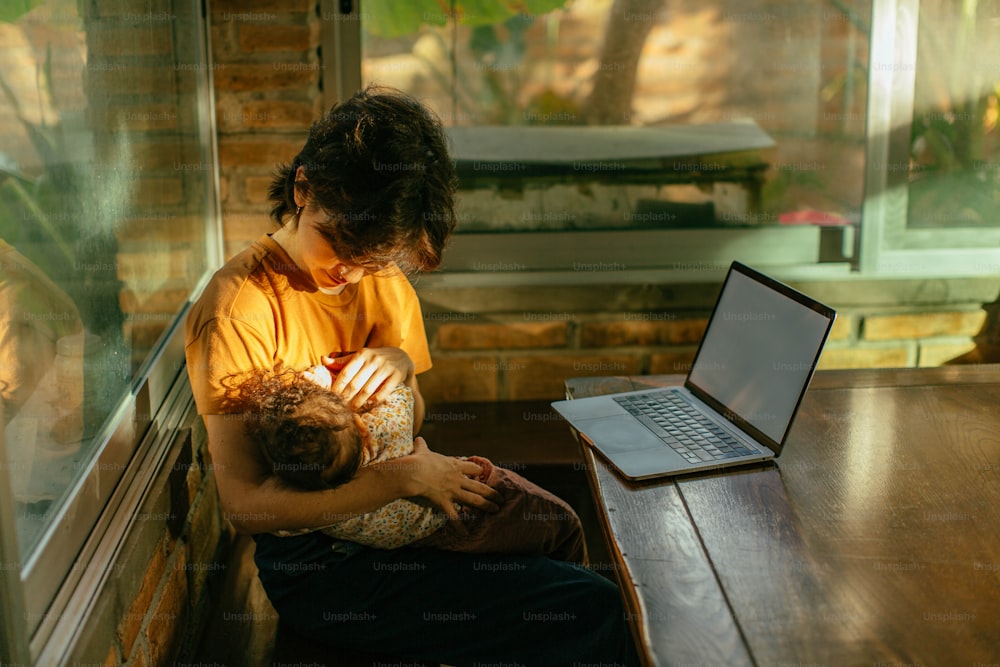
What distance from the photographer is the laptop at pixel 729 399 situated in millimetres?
1614

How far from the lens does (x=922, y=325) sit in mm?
2834

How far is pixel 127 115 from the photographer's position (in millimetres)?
1865

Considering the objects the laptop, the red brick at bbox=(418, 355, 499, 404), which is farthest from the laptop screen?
the red brick at bbox=(418, 355, 499, 404)

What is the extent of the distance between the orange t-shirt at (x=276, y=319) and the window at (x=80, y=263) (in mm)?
181

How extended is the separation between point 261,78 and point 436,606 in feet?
4.97

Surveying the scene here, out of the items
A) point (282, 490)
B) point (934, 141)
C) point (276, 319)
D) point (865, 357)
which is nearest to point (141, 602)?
point (282, 490)

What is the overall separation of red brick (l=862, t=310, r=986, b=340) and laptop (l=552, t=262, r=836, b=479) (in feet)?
3.65

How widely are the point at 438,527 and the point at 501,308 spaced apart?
42.6 inches

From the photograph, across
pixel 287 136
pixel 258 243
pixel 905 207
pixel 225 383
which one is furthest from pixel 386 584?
pixel 905 207

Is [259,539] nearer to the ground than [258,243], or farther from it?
nearer to the ground

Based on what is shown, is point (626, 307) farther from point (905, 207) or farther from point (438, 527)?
point (438, 527)

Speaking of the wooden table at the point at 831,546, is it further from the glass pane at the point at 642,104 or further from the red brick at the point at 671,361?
the glass pane at the point at 642,104

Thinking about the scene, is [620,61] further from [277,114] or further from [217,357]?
[217,357]

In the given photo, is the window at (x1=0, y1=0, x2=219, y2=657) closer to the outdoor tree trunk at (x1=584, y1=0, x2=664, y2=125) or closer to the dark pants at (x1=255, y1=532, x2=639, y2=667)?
the dark pants at (x1=255, y1=532, x2=639, y2=667)
